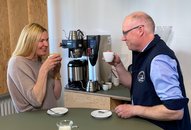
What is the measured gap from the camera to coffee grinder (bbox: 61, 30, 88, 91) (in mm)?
2852

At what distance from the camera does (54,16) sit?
142 inches

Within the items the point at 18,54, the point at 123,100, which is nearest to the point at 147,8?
the point at 123,100

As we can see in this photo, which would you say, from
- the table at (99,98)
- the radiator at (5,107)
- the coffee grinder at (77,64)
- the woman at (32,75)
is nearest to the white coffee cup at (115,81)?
the table at (99,98)

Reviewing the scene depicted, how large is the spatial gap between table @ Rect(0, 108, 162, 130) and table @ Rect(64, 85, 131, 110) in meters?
0.72

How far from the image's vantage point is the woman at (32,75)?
198 centimetres

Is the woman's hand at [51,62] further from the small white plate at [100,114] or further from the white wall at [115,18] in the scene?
the white wall at [115,18]

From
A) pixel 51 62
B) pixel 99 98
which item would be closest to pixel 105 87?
pixel 99 98

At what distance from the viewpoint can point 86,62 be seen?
9.58ft

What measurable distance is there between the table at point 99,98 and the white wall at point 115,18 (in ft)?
1.85

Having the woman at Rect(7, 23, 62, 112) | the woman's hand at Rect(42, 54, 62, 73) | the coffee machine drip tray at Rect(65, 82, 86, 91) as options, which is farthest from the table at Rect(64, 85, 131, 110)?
the woman's hand at Rect(42, 54, 62, 73)

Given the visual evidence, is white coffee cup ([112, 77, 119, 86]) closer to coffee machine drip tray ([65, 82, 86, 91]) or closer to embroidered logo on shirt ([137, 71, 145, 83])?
coffee machine drip tray ([65, 82, 86, 91])

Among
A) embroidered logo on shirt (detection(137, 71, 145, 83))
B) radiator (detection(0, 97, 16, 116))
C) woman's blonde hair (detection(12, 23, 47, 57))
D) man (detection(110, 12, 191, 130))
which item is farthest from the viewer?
radiator (detection(0, 97, 16, 116))

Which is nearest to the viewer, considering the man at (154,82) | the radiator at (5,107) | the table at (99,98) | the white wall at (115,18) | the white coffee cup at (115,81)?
the man at (154,82)

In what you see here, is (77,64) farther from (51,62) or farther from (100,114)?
(100,114)
